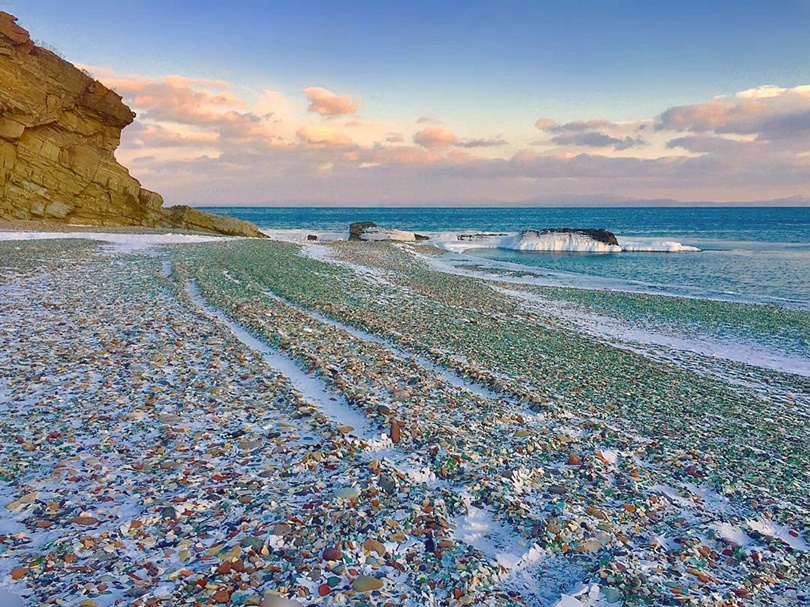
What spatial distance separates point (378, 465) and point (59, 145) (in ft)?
150

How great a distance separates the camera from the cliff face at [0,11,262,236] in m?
38.3

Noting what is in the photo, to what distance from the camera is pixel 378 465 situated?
6.30 metres

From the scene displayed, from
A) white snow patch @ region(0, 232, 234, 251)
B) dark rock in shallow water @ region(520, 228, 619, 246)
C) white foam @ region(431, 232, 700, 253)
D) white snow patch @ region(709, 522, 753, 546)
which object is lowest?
white snow patch @ region(709, 522, 753, 546)

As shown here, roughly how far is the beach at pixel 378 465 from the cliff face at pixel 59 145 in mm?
31681

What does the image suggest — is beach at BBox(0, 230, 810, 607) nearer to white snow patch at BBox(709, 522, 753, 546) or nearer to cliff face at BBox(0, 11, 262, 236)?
white snow patch at BBox(709, 522, 753, 546)


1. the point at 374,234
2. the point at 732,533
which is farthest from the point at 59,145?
the point at 732,533

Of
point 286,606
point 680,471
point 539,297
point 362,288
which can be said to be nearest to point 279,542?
point 286,606

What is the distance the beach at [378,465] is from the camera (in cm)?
454

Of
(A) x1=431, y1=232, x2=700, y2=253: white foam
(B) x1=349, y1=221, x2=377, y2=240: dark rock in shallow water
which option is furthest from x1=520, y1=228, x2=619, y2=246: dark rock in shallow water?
(B) x1=349, y1=221, x2=377, y2=240: dark rock in shallow water

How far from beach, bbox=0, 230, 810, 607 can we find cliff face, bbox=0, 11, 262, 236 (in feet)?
104

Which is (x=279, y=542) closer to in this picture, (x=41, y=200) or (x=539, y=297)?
(x=539, y=297)

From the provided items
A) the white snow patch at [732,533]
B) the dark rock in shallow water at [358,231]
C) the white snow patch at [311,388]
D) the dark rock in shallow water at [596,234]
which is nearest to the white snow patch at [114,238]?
the white snow patch at [311,388]

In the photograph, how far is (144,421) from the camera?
7219 millimetres

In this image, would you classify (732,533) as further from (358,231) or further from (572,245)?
(358,231)
